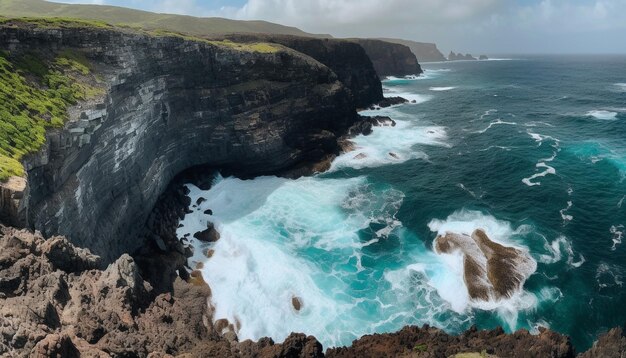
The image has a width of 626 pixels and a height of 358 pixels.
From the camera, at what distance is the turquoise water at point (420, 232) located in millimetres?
30859

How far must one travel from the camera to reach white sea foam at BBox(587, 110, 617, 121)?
7972 centimetres

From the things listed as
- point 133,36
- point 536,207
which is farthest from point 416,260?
point 133,36

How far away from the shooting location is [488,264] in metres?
34.6

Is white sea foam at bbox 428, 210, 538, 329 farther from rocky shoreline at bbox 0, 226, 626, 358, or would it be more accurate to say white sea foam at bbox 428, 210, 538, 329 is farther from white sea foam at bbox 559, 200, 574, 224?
rocky shoreline at bbox 0, 226, 626, 358

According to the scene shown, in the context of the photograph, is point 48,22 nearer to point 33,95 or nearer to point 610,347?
point 33,95

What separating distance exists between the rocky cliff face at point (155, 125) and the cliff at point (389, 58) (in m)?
91.8

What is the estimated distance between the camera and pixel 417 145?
6906 cm

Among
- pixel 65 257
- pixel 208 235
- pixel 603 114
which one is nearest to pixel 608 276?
pixel 208 235

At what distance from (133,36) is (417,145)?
161 feet

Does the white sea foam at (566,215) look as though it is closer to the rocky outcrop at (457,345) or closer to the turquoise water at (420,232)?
the turquoise water at (420,232)

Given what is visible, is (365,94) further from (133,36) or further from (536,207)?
(133,36)

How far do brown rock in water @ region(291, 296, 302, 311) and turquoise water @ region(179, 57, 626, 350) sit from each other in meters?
0.44

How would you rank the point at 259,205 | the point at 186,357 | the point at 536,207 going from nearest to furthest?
the point at 186,357
the point at 536,207
the point at 259,205

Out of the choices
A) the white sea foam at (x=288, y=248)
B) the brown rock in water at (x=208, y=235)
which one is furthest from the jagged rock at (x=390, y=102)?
the brown rock in water at (x=208, y=235)
